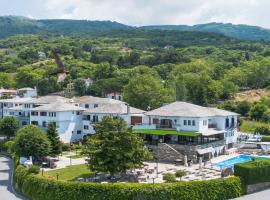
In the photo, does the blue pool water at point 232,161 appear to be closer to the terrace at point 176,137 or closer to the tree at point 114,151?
the terrace at point 176,137

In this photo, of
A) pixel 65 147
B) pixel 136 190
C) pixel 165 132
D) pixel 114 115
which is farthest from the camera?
pixel 114 115

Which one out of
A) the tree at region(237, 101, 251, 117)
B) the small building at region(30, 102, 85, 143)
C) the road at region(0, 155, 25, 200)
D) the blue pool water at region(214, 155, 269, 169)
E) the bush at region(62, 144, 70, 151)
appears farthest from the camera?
the tree at region(237, 101, 251, 117)

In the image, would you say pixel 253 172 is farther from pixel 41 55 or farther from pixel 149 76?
pixel 41 55

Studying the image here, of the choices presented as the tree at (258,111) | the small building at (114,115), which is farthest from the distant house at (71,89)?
the small building at (114,115)

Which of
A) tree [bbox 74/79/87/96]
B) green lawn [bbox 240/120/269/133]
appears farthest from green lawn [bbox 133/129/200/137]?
tree [bbox 74/79/87/96]

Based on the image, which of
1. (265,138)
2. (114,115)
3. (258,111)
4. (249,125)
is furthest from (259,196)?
(258,111)

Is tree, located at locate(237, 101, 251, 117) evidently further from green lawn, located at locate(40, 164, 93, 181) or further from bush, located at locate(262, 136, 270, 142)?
green lawn, located at locate(40, 164, 93, 181)
